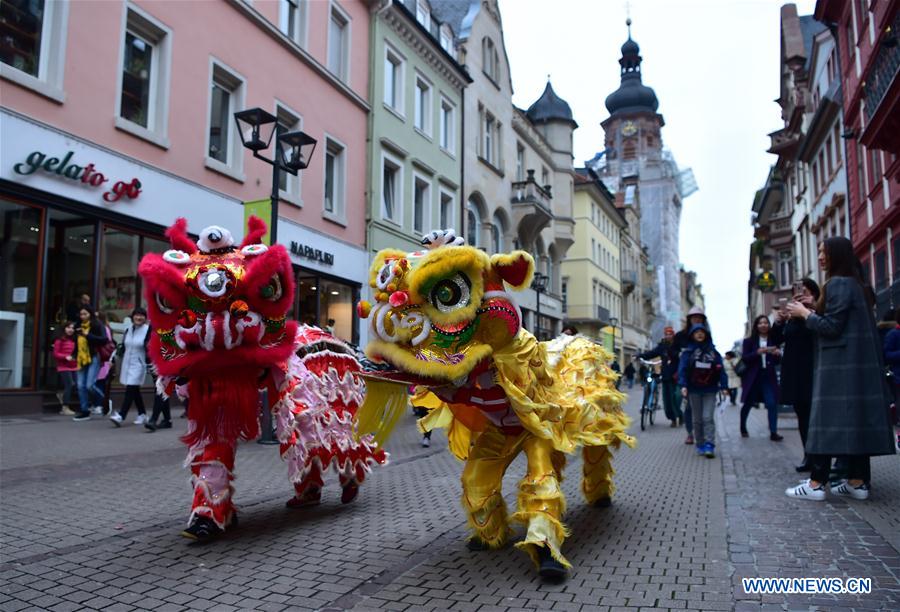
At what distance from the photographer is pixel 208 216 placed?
583 inches

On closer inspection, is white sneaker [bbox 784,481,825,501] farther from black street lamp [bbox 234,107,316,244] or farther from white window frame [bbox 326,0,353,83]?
white window frame [bbox 326,0,353,83]

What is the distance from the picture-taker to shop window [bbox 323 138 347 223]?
772 inches

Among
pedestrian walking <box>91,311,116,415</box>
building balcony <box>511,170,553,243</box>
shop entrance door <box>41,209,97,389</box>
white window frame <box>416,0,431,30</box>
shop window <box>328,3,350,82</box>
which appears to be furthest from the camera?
building balcony <box>511,170,553,243</box>

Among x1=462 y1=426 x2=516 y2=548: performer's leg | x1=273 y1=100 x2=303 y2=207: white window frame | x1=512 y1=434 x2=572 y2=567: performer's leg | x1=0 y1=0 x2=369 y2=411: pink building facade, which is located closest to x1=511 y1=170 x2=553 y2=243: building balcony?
x1=0 y1=0 x2=369 y2=411: pink building facade

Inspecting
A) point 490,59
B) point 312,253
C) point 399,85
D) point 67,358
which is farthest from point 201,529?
point 490,59

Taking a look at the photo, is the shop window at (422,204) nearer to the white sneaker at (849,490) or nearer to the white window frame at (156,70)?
the white window frame at (156,70)

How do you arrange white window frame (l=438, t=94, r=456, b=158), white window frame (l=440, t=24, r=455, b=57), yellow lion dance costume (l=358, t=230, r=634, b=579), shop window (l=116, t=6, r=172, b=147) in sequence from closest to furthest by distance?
1. yellow lion dance costume (l=358, t=230, r=634, b=579)
2. shop window (l=116, t=6, r=172, b=147)
3. white window frame (l=438, t=94, r=456, b=158)
4. white window frame (l=440, t=24, r=455, b=57)

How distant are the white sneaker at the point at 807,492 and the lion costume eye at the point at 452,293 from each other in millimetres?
3845

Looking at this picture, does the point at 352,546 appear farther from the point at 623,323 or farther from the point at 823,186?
the point at 623,323

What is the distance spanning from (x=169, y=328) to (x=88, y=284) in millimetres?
9713

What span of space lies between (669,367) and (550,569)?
30.3 ft

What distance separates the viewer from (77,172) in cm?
1193

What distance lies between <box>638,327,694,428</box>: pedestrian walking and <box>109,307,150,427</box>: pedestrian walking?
26.9 feet

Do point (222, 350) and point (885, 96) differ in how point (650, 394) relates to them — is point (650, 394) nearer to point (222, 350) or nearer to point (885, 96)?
point (885, 96)
